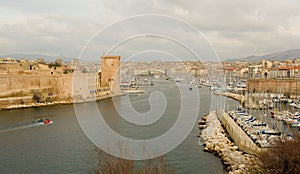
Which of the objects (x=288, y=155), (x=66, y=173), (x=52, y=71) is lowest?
(x=66, y=173)

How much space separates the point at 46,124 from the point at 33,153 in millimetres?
2787

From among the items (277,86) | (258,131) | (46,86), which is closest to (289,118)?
(258,131)

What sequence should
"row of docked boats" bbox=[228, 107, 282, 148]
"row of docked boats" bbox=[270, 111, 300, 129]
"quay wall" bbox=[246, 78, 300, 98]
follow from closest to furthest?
1. "row of docked boats" bbox=[228, 107, 282, 148]
2. "row of docked boats" bbox=[270, 111, 300, 129]
3. "quay wall" bbox=[246, 78, 300, 98]

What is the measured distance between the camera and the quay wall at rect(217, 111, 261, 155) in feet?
18.1

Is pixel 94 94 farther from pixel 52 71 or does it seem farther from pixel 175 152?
pixel 175 152

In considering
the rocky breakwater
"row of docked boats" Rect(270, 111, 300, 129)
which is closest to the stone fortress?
the rocky breakwater

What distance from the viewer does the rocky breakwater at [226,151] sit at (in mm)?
4797

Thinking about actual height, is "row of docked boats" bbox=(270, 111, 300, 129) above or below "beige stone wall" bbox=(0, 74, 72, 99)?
below

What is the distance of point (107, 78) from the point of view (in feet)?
60.0

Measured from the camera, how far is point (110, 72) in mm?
18375

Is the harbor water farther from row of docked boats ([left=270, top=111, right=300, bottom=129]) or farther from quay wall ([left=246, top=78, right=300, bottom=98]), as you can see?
quay wall ([left=246, top=78, right=300, bottom=98])

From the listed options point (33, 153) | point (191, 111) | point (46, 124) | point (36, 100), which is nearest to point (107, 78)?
point (36, 100)

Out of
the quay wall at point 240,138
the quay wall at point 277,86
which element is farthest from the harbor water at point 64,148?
the quay wall at point 277,86

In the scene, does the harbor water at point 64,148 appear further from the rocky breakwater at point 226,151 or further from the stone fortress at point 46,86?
the stone fortress at point 46,86
